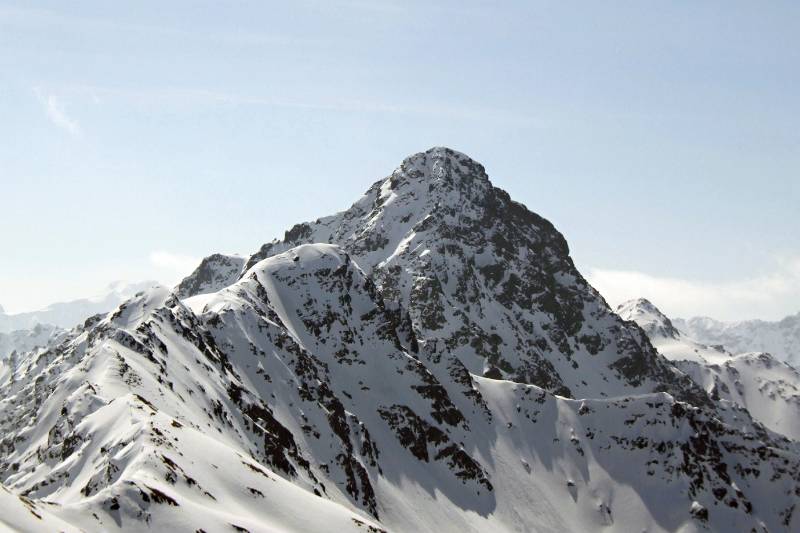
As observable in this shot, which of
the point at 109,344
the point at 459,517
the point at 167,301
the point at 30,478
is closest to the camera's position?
the point at 30,478

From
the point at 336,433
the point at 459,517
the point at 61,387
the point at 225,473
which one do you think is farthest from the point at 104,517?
the point at 459,517

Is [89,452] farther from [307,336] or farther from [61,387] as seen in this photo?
[307,336]

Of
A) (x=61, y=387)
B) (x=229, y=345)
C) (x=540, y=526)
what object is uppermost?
(x=229, y=345)

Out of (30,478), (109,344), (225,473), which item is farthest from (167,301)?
(225,473)

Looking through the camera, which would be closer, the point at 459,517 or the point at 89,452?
the point at 89,452

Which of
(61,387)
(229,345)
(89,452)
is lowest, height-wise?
(89,452)

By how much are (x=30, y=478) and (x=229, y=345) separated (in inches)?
2689

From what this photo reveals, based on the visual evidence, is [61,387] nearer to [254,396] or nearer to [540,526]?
[254,396]

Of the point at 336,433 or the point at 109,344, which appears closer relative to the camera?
the point at 109,344

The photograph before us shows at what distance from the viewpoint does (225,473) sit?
294 ft

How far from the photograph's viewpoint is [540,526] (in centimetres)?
19525

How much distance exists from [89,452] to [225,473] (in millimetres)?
14769

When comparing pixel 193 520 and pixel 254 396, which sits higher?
pixel 254 396

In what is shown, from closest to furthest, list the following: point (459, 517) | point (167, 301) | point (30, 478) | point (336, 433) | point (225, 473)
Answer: point (225, 473) < point (30, 478) < point (167, 301) < point (336, 433) < point (459, 517)
